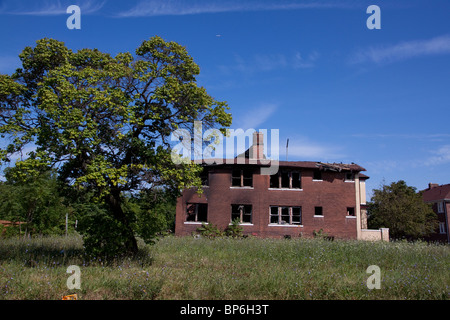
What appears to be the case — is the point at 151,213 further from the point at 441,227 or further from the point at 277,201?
the point at 441,227

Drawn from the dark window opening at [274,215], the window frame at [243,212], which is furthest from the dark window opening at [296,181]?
the window frame at [243,212]

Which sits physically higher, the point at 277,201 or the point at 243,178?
the point at 243,178

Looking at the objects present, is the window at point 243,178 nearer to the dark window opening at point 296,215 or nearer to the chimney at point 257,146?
the chimney at point 257,146

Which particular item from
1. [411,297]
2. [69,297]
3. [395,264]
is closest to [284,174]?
[395,264]

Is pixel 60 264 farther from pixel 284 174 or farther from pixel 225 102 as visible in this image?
pixel 284 174

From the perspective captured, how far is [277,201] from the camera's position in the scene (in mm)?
36500

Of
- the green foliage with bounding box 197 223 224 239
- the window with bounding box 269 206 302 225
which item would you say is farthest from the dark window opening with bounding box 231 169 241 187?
the green foliage with bounding box 197 223 224 239

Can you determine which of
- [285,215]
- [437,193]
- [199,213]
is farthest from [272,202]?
[437,193]

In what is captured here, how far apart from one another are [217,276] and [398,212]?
3790 cm

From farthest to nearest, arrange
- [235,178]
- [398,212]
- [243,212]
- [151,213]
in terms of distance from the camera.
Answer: [398,212]
[235,178]
[243,212]
[151,213]

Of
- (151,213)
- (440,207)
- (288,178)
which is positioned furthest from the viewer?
(440,207)
